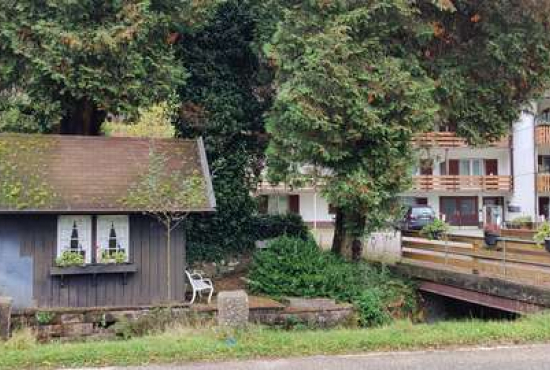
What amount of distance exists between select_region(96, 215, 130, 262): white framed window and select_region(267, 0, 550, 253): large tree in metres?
4.04

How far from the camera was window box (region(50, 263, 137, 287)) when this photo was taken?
12.1 metres

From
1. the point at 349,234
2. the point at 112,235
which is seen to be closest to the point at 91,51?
the point at 112,235

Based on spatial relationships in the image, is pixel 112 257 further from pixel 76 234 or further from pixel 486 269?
pixel 486 269

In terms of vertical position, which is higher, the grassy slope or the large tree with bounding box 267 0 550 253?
the large tree with bounding box 267 0 550 253

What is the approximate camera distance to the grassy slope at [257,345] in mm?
7098

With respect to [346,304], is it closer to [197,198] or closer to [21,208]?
[197,198]

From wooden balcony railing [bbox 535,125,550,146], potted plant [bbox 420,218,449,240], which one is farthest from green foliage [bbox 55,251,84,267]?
wooden balcony railing [bbox 535,125,550,146]

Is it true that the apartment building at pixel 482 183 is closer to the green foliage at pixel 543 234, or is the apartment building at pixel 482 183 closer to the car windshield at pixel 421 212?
the car windshield at pixel 421 212

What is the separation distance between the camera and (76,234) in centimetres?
1235

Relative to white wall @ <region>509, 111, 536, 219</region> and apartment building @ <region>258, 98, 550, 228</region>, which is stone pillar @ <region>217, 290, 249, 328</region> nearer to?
apartment building @ <region>258, 98, 550, 228</region>

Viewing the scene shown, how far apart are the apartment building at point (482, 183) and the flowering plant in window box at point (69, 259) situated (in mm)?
24730

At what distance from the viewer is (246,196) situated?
59.3ft

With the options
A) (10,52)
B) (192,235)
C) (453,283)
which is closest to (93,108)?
(10,52)

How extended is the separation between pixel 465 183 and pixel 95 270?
3366cm
